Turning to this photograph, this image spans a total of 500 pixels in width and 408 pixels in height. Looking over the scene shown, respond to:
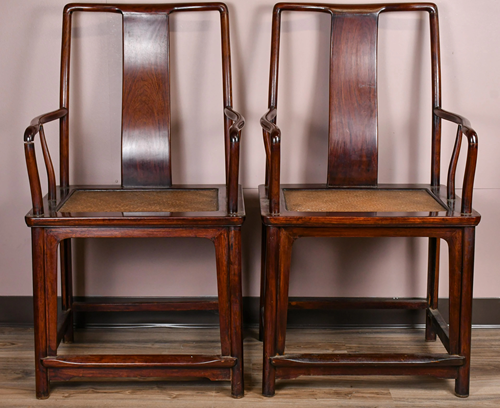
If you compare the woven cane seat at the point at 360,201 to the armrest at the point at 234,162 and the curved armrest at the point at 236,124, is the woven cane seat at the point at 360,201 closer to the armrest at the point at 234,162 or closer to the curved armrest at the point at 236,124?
the armrest at the point at 234,162

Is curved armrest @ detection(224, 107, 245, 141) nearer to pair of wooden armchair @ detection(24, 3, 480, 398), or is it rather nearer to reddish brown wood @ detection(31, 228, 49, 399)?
pair of wooden armchair @ detection(24, 3, 480, 398)

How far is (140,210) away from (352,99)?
2.40 feet

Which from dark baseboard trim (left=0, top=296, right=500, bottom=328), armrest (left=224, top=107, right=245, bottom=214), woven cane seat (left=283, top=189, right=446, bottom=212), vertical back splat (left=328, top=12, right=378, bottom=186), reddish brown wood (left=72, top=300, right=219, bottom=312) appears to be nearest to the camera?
armrest (left=224, top=107, right=245, bottom=214)

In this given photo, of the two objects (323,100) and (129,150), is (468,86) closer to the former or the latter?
(323,100)

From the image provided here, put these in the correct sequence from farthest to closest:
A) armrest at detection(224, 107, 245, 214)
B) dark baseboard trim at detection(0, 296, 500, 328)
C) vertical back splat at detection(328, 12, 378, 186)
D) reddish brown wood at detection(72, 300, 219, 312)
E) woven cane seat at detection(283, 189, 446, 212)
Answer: dark baseboard trim at detection(0, 296, 500, 328) → reddish brown wood at detection(72, 300, 219, 312) → vertical back splat at detection(328, 12, 378, 186) → woven cane seat at detection(283, 189, 446, 212) → armrest at detection(224, 107, 245, 214)

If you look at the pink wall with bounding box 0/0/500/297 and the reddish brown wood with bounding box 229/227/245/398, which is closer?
the reddish brown wood with bounding box 229/227/245/398

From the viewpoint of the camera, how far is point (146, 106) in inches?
77.0

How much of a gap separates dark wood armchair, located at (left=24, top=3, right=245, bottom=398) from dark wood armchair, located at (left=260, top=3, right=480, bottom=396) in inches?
4.3

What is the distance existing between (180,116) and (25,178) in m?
0.56

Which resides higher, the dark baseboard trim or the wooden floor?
the dark baseboard trim

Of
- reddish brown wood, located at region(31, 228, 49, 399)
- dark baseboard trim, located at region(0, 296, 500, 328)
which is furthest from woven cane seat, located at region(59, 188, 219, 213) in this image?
dark baseboard trim, located at region(0, 296, 500, 328)

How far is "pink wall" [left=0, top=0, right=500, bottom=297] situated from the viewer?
2027mm

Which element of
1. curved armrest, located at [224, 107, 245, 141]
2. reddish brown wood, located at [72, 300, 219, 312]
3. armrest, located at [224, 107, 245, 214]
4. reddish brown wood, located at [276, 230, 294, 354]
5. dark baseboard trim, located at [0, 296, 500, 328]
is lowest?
dark baseboard trim, located at [0, 296, 500, 328]

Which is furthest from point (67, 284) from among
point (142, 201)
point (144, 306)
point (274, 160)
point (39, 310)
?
point (274, 160)
